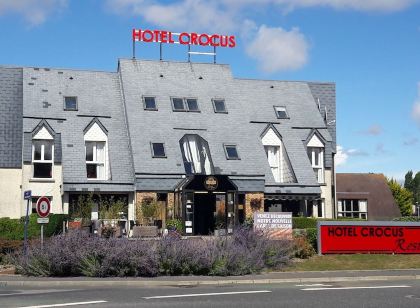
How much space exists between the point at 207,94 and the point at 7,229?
18.8 meters

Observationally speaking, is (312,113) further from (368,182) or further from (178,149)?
(368,182)

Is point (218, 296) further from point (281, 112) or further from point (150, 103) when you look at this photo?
point (281, 112)

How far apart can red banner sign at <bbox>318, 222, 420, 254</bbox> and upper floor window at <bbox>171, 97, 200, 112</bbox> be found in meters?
18.3

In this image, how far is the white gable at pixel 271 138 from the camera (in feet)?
144

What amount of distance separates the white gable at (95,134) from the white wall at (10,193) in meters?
4.82

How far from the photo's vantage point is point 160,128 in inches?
1641

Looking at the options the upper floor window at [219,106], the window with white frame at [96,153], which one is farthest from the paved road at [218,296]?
the upper floor window at [219,106]

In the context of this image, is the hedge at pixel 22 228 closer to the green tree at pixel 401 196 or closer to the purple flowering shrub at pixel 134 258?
the purple flowering shrub at pixel 134 258

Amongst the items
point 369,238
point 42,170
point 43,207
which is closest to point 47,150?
point 42,170

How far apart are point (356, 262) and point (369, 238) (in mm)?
2297

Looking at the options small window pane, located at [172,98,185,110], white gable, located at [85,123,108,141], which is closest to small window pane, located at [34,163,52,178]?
white gable, located at [85,123,108,141]

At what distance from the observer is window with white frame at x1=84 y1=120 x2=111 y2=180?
40500mm

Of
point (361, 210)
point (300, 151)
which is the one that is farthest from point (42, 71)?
point (361, 210)

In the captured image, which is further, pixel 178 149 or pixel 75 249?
pixel 178 149
